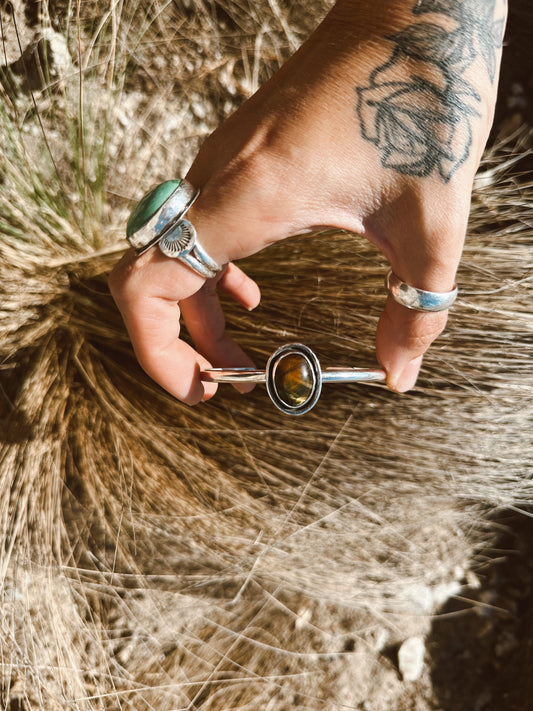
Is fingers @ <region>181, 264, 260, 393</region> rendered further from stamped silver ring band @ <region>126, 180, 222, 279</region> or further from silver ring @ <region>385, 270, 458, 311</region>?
silver ring @ <region>385, 270, 458, 311</region>

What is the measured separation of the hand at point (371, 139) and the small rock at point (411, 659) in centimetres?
80

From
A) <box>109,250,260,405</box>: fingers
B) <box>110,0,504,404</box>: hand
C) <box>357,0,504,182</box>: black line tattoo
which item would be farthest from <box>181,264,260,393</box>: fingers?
<box>357,0,504,182</box>: black line tattoo

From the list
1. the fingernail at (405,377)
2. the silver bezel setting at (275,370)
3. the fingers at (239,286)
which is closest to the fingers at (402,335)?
the fingernail at (405,377)

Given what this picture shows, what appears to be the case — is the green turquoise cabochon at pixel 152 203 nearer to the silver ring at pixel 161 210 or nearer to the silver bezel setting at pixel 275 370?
the silver ring at pixel 161 210

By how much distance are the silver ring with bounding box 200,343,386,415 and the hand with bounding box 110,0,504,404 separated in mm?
167

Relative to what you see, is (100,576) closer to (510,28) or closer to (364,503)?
(364,503)

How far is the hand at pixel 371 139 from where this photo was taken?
0.75 meters

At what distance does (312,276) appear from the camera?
1161 mm

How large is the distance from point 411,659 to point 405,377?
64cm

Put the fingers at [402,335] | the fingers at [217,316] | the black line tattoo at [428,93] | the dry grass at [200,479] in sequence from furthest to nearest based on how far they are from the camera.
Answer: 1. the dry grass at [200,479]
2. the fingers at [217,316]
3. the fingers at [402,335]
4. the black line tattoo at [428,93]

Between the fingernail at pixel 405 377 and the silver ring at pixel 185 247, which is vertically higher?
the silver ring at pixel 185 247

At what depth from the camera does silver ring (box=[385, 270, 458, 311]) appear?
82 cm

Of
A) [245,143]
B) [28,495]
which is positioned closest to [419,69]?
[245,143]

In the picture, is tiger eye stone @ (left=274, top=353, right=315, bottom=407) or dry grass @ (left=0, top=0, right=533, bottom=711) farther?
dry grass @ (left=0, top=0, right=533, bottom=711)
